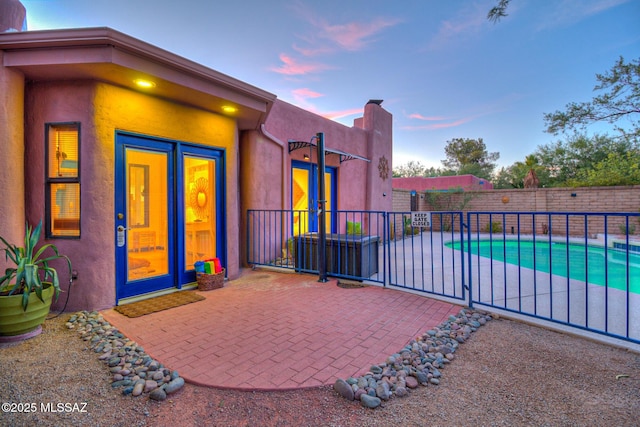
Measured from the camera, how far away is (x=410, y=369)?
2127mm

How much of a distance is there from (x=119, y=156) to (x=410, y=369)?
12.7 feet

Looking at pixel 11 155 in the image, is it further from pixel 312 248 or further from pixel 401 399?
pixel 401 399

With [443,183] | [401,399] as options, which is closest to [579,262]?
[401,399]

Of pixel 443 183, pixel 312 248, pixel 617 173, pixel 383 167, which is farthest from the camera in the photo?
pixel 443 183

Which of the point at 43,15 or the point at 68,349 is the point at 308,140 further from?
the point at 68,349

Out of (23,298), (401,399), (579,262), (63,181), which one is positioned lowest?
(579,262)

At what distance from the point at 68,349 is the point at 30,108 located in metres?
2.75

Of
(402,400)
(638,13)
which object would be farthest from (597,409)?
(638,13)

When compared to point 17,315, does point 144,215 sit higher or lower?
higher

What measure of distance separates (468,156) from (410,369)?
3095cm

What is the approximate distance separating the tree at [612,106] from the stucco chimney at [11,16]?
14743 mm

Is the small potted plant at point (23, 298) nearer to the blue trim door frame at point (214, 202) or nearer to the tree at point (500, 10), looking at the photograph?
the blue trim door frame at point (214, 202)

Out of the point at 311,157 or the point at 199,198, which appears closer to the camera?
the point at 199,198

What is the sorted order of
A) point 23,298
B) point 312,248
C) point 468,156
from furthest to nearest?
point 468,156 < point 312,248 < point 23,298
